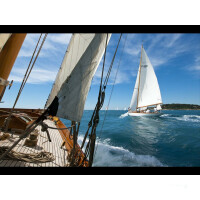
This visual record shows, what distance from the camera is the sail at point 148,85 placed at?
80.3 ft

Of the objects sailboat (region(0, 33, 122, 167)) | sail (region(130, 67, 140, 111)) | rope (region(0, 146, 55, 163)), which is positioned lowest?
rope (region(0, 146, 55, 163))

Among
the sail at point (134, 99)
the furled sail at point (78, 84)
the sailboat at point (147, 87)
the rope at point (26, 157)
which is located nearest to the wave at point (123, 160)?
the rope at point (26, 157)

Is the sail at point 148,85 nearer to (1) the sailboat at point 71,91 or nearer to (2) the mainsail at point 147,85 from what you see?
(2) the mainsail at point 147,85

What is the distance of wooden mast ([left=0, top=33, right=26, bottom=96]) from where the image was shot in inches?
71.5

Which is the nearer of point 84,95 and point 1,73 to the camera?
point 84,95

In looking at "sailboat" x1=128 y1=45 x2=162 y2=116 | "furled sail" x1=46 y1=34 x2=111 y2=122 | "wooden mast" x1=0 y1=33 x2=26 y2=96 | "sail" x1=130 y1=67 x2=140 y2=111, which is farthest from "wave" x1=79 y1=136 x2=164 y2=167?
"sail" x1=130 y1=67 x2=140 y2=111

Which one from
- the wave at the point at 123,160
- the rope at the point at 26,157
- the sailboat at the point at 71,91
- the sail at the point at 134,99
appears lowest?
the wave at the point at 123,160

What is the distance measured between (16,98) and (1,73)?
445 mm

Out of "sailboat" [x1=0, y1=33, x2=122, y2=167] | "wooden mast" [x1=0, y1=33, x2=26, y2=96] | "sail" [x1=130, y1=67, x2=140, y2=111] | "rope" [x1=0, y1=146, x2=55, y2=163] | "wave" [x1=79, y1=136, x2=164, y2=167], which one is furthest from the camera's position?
"sail" [x1=130, y1=67, x2=140, y2=111]

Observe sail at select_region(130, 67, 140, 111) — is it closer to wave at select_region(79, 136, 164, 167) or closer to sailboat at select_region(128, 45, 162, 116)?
sailboat at select_region(128, 45, 162, 116)

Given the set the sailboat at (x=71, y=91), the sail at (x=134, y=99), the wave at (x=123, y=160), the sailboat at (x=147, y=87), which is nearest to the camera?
the sailboat at (x=71, y=91)
